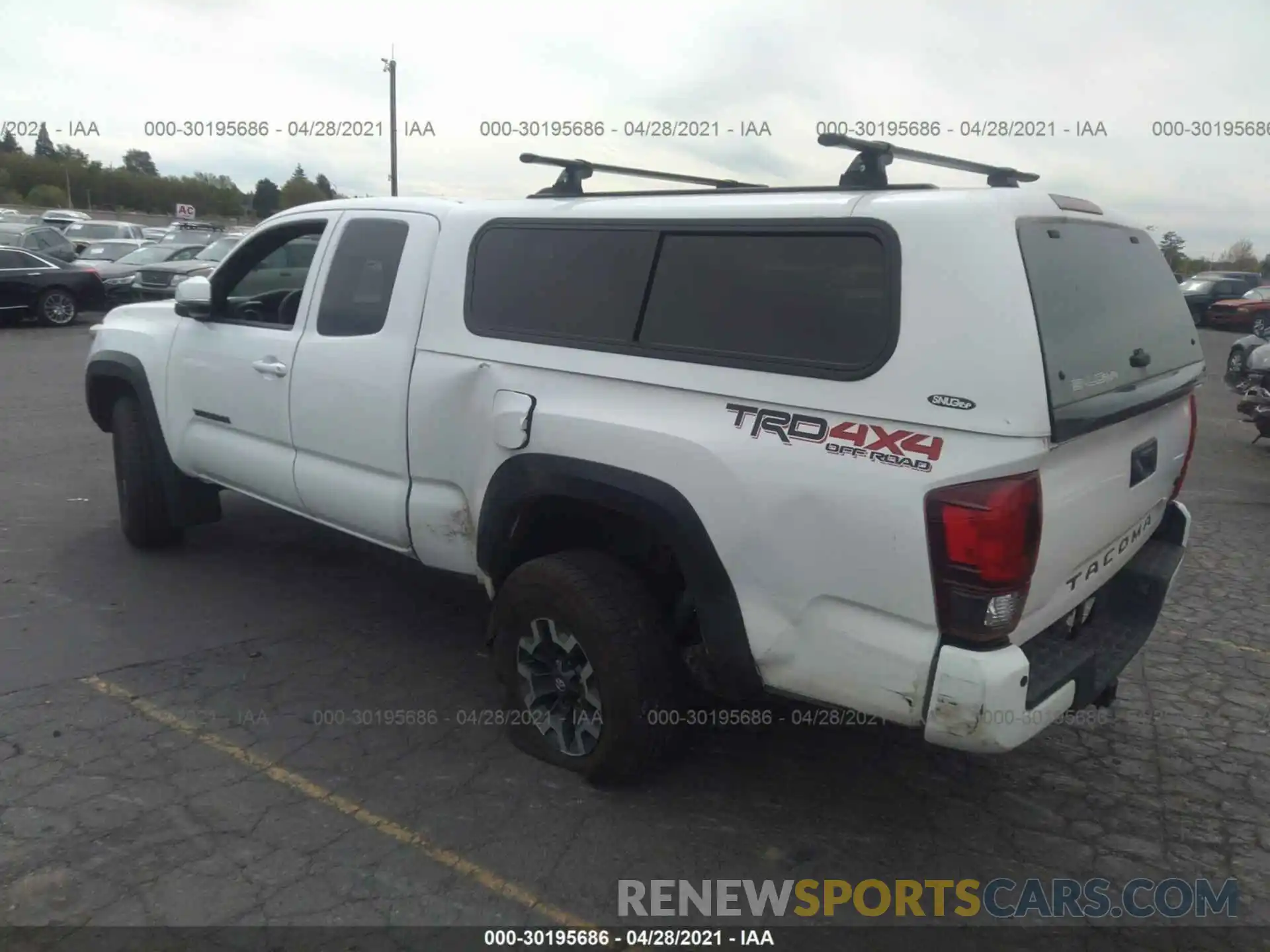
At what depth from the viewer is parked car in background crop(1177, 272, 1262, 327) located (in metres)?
27.0

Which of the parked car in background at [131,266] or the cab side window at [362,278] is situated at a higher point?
the cab side window at [362,278]

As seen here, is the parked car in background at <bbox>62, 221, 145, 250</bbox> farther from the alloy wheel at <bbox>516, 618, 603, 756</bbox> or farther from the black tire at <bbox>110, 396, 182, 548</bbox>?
the alloy wheel at <bbox>516, 618, 603, 756</bbox>

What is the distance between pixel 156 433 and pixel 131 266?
55.5ft

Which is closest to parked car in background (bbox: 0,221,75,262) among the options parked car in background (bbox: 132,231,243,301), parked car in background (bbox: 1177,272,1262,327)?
parked car in background (bbox: 132,231,243,301)

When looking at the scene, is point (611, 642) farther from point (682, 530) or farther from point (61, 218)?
point (61, 218)

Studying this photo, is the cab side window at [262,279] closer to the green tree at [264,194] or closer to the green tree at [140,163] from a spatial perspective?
the green tree at [264,194]

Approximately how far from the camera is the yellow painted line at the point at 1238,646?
15.7 feet

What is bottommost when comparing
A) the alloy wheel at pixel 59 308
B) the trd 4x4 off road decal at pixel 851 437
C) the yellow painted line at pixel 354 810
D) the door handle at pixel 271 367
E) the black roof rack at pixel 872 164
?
the alloy wheel at pixel 59 308

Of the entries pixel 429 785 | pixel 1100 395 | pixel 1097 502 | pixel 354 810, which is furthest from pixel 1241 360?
A: pixel 354 810

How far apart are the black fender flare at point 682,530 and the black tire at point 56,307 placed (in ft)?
56.0

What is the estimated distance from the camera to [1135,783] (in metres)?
3.63

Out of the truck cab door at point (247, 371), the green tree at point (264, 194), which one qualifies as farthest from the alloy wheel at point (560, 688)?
the green tree at point (264, 194)

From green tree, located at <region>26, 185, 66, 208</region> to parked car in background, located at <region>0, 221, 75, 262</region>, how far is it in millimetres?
45516

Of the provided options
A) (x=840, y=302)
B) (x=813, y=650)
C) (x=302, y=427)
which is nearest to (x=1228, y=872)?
(x=813, y=650)
